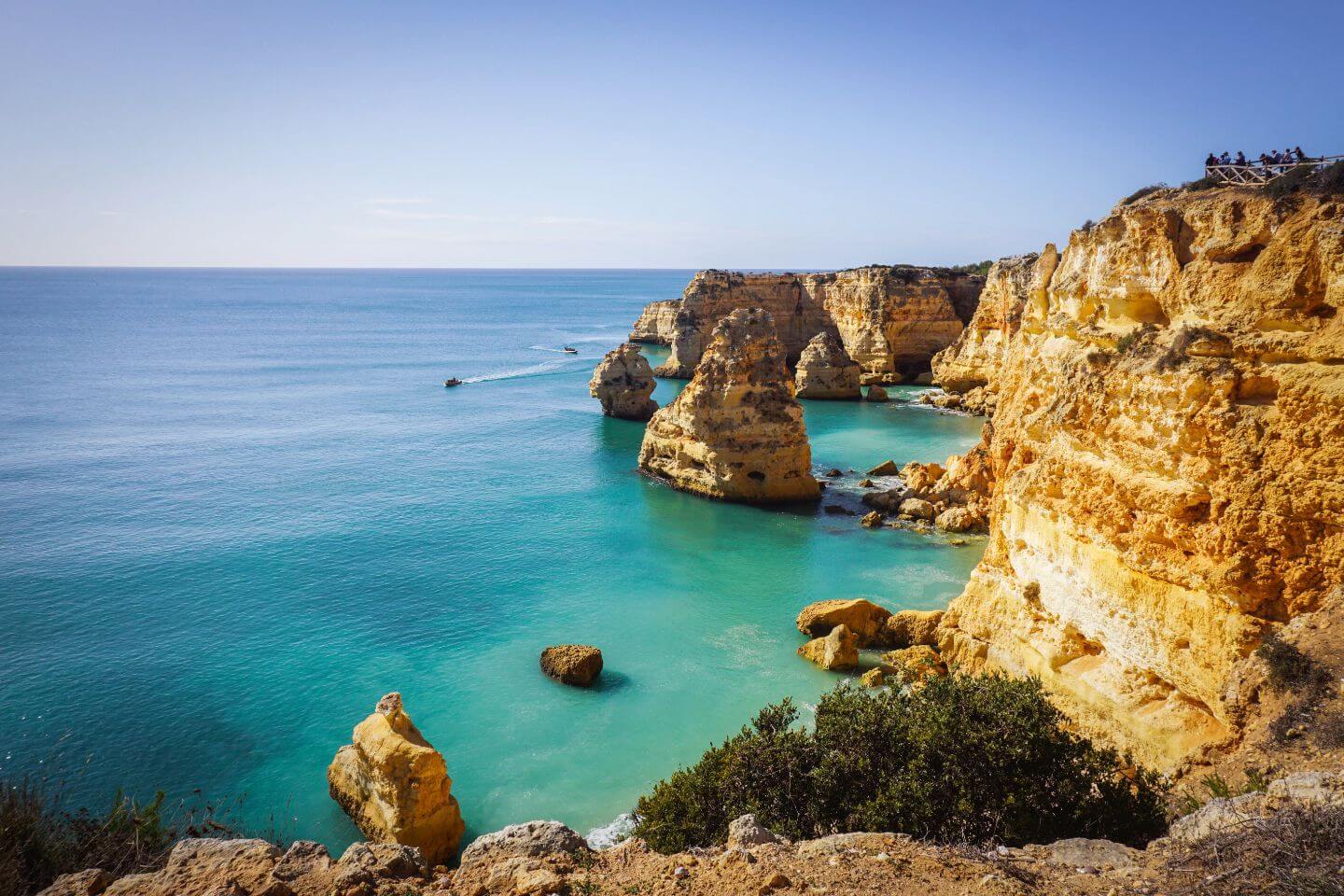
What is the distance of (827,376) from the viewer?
65.9 meters

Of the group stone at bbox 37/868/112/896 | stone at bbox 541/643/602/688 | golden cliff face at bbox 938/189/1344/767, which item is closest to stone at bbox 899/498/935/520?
golden cliff face at bbox 938/189/1344/767

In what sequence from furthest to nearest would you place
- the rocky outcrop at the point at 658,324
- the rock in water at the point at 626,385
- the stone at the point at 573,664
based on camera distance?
the rocky outcrop at the point at 658,324 < the rock in water at the point at 626,385 < the stone at the point at 573,664

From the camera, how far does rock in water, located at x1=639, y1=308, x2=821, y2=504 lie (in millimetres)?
38438

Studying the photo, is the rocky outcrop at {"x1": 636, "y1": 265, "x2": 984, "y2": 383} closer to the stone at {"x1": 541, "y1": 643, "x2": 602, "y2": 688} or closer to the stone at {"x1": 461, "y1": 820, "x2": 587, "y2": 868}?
the stone at {"x1": 541, "y1": 643, "x2": 602, "y2": 688}

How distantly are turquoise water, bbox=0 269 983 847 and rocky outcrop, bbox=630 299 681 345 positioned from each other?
133 feet

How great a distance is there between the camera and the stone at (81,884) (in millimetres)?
8508

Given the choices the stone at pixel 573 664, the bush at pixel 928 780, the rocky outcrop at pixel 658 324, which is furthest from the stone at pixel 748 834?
the rocky outcrop at pixel 658 324

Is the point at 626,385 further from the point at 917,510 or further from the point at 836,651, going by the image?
the point at 836,651

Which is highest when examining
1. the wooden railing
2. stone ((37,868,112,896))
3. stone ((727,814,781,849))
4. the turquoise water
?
the wooden railing

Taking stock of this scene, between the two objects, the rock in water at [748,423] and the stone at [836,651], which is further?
the rock in water at [748,423]

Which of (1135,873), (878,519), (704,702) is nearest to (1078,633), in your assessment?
(1135,873)

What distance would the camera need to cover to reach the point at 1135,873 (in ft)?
26.2

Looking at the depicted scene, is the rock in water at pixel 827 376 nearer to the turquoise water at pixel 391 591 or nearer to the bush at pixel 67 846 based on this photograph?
the turquoise water at pixel 391 591

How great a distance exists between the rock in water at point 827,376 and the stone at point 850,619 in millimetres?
43345
